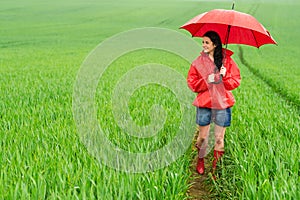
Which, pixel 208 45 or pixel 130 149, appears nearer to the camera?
pixel 130 149

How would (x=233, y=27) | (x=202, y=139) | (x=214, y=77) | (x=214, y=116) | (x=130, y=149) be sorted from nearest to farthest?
(x=130, y=149), (x=214, y=77), (x=214, y=116), (x=202, y=139), (x=233, y=27)

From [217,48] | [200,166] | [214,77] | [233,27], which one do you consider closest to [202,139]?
[200,166]

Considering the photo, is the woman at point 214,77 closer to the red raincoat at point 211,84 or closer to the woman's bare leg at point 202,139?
the red raincoat at point 211,84

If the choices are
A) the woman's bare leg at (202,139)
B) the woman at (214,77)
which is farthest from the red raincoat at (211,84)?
the woman's bare leg at (202,139)

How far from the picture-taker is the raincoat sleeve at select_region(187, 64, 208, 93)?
4.10 metres

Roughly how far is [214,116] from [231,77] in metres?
0.52

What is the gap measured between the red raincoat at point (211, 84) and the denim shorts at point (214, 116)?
91 millimetres

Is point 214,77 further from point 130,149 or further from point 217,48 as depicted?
point 130,149

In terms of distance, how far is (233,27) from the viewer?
4648 millimetres

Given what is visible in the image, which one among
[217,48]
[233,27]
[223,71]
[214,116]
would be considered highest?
[233,27]

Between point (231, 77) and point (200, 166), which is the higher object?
point (231, 77)

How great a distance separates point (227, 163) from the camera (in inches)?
175

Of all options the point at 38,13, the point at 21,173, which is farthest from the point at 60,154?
the point at 38,13

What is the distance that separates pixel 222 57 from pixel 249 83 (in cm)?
743
